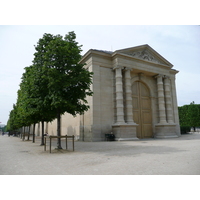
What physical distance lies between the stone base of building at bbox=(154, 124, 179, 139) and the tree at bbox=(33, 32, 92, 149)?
50.3 feet

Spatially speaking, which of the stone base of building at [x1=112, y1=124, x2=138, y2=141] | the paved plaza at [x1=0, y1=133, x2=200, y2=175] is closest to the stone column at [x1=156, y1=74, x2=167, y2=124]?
the stone base of building at [x1=112, y1=124, x2=138, y2=141]

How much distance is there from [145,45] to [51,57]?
1652 cm

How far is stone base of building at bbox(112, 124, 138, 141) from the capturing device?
19.3 meters

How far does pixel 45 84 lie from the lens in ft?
39.2

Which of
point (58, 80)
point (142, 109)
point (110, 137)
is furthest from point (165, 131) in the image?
point (58, 80)

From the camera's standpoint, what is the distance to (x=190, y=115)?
4975cm

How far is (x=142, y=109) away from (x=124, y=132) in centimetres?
623

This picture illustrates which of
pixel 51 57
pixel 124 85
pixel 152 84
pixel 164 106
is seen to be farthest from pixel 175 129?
pixel 51 57

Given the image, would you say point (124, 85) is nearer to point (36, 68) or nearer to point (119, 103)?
point (119, 103)

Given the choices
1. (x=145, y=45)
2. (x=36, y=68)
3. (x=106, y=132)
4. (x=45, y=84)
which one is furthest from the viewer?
(x=145, y=45)

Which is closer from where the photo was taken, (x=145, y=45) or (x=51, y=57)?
(x=51, y=57)

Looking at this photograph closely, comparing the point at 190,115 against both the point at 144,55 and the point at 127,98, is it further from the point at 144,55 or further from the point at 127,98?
the point at 127,98

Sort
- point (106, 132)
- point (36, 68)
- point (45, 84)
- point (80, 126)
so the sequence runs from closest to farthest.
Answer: point (45, 84) < point (36, 68) < point (106, 132) < point (80, 126)

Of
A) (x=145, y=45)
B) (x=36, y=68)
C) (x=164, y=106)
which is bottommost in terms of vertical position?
(x=164, y=106)
